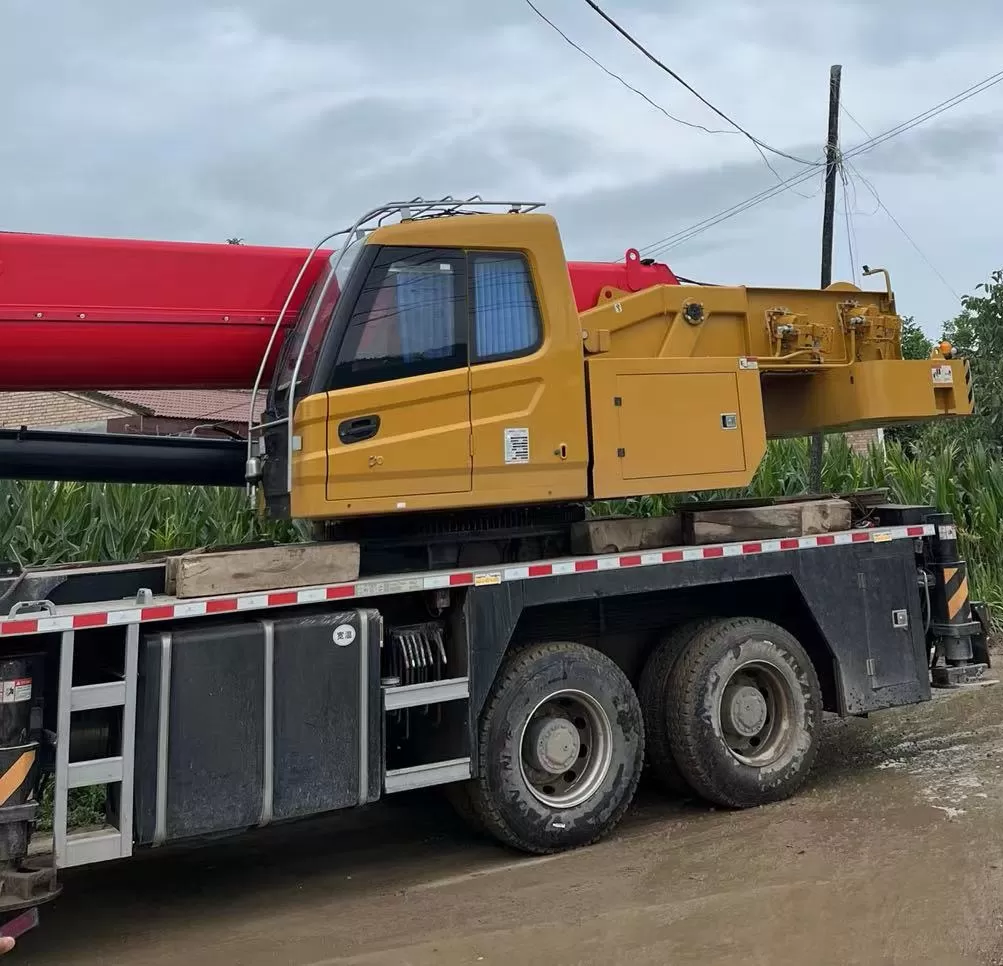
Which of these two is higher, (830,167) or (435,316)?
(830,167)

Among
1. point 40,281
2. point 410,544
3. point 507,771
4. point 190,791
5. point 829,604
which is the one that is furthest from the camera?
point 829,604

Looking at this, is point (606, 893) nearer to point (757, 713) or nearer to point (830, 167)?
point (757, 713)

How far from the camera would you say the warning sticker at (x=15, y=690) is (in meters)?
4.28

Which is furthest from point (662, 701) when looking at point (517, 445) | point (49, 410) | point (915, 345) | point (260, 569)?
point (915, 345)

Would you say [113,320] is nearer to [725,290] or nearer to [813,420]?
[725,290]

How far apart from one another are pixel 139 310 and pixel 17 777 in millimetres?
2431

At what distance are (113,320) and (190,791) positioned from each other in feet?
8.07

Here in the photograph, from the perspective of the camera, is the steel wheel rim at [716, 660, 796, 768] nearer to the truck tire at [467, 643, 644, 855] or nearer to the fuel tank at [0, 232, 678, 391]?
the truck tire at [467, 643, 644, 855]

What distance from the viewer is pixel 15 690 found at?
430 cm

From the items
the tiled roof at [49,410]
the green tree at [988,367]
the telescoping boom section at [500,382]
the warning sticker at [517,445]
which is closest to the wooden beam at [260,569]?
the telescoping boom section at [500,382]

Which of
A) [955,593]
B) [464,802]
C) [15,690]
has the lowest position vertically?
A: [464,802]

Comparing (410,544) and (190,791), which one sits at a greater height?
(410,544)

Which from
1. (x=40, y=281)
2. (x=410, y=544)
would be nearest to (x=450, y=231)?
(x=410, y=544)

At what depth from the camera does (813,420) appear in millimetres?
7109
